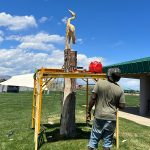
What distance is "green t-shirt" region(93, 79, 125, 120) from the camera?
7328 millimetres

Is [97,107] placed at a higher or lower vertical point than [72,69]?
lower

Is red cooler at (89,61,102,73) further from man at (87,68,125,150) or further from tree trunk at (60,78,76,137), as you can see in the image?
man at (87,68,125,150)

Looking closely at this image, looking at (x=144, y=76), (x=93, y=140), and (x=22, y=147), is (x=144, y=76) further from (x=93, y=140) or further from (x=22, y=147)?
(x=93, y=140)

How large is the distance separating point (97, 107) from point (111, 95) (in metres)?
0.39

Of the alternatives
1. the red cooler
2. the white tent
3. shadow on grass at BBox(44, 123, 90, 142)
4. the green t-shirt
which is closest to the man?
the green t-shirt

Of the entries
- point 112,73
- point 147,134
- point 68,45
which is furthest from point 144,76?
point 112,73

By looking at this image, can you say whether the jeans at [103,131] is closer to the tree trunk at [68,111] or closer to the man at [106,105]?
the man at [106,105]

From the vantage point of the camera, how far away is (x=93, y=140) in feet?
24.7

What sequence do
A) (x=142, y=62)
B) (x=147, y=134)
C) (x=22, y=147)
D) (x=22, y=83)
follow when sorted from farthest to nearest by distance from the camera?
(x=22, y=83) < (x=142, y=62) < (x=147, y=134) < (x=22, y=147)

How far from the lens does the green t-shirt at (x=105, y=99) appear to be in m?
7.33

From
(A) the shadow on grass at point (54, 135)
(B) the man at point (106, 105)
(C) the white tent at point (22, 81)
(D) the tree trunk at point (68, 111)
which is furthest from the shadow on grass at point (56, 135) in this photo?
(C) the white tent at point (22, 81)

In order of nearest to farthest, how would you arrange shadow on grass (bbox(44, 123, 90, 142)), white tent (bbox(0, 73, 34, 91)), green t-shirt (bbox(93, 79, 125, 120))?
1. green t-shirt (bbox(93, 79, 125, 120))
2. shadow on grass (bbox(44, 123, 90, 142))
3. white tent (bbox(0, 73, 34, 91))

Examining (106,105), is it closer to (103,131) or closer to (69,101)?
(103,131)

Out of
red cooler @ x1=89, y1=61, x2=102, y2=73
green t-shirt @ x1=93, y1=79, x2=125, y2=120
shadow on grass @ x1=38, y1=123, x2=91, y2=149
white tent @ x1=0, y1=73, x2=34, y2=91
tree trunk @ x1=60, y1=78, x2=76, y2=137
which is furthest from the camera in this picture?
white tent @ x1=0, y1=73, x2=34, y2=91
